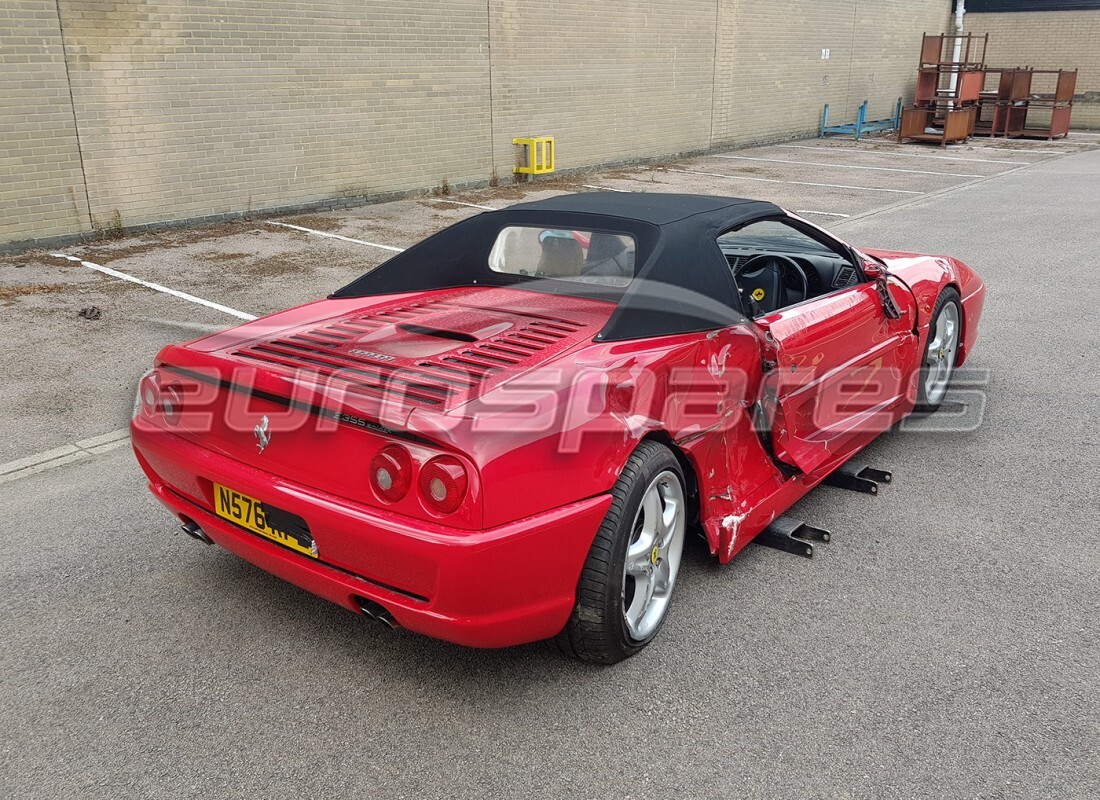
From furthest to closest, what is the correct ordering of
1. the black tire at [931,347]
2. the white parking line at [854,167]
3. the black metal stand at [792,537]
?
the white parking line at [854,167] → the black tire at [931,347] → the black metal stand at [792,537]

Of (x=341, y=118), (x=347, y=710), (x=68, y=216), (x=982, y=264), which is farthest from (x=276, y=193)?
(x=347, y=710)

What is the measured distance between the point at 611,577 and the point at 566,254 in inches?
58.4

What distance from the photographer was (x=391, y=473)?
2584 millimetres

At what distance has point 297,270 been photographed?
30.2 ft

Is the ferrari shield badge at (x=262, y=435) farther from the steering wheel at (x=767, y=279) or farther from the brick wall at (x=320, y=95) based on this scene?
the brick wall at (x=320, y=95)

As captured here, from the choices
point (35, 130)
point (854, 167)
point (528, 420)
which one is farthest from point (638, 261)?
point (854, 167)

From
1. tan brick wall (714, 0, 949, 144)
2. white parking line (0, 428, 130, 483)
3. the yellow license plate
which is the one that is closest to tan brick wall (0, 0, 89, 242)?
white parking line (0, 428, 130, 483)

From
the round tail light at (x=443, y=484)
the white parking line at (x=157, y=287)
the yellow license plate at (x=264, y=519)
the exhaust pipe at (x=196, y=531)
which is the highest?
the round tail light at (x=443, y=484)

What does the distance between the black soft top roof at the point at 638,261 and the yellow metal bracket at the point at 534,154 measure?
37.9 feet

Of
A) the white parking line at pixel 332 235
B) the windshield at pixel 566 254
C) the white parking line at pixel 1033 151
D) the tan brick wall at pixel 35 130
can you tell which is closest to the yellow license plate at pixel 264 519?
the windshield at pixel 566 254

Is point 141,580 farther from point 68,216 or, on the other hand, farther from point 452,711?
point 68,216

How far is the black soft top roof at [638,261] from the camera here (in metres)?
3.26

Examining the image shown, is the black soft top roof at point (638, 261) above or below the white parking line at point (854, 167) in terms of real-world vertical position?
above

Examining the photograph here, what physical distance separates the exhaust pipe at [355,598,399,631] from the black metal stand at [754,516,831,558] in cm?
168
